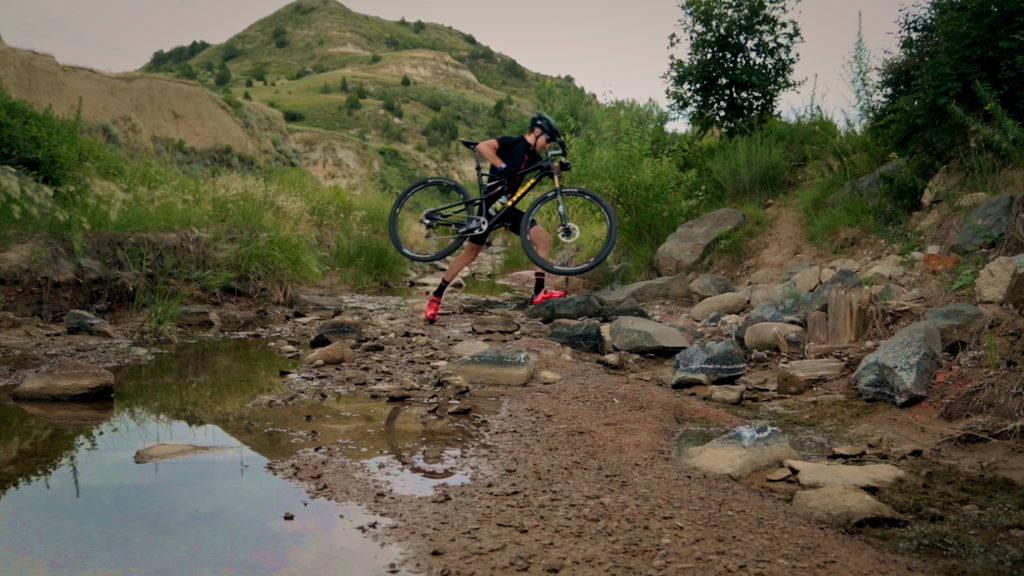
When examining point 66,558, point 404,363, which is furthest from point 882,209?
point 66,558

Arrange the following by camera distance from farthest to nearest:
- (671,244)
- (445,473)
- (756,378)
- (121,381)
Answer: (671,244) → (756,378) → (121,381) → (445,473)

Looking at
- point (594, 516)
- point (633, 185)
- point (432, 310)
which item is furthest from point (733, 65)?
point (594, 516)

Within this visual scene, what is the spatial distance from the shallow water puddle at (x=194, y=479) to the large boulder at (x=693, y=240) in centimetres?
665

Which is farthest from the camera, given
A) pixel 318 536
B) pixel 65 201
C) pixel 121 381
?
pixel 65 201

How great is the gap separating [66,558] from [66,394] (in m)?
2.68

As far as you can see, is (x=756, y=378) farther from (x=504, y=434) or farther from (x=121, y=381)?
(x=121, y=381)

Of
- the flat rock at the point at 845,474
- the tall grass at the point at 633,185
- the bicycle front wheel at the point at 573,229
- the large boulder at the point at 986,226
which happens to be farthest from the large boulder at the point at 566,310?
the flat rock at the point at 845,474

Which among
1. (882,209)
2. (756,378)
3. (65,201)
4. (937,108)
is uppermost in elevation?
(937,108)

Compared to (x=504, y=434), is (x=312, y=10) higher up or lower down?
higher up

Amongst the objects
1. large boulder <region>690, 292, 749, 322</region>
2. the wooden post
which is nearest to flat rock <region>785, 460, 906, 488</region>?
the wooden post

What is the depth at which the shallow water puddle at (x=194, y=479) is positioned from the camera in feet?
9.66

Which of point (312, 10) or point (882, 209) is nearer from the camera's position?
point (882, 209)

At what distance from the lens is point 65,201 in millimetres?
9070

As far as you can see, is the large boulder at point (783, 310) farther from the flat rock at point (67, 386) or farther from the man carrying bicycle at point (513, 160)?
the flat rock at point (67, 386)
